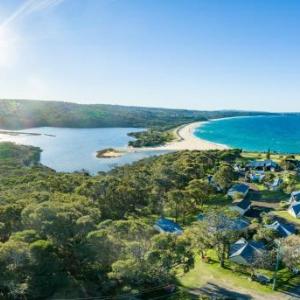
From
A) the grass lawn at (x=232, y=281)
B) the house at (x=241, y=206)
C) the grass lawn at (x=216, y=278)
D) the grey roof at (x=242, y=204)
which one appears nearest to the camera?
the grass lawn at (x=232, y=281)

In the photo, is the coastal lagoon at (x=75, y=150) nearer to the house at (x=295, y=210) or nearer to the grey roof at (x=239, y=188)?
the grey roof at (x=239, y=188)

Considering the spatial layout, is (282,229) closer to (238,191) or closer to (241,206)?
(241,206)

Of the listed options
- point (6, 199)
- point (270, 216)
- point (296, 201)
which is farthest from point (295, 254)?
point (6, 199)

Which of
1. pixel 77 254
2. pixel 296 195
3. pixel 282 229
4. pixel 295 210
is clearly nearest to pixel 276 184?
pixel 296 195


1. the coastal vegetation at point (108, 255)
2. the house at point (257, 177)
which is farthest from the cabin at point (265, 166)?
the coastal vegetation at point (108, 255)

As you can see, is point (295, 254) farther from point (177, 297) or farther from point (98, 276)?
point (98, 276)
